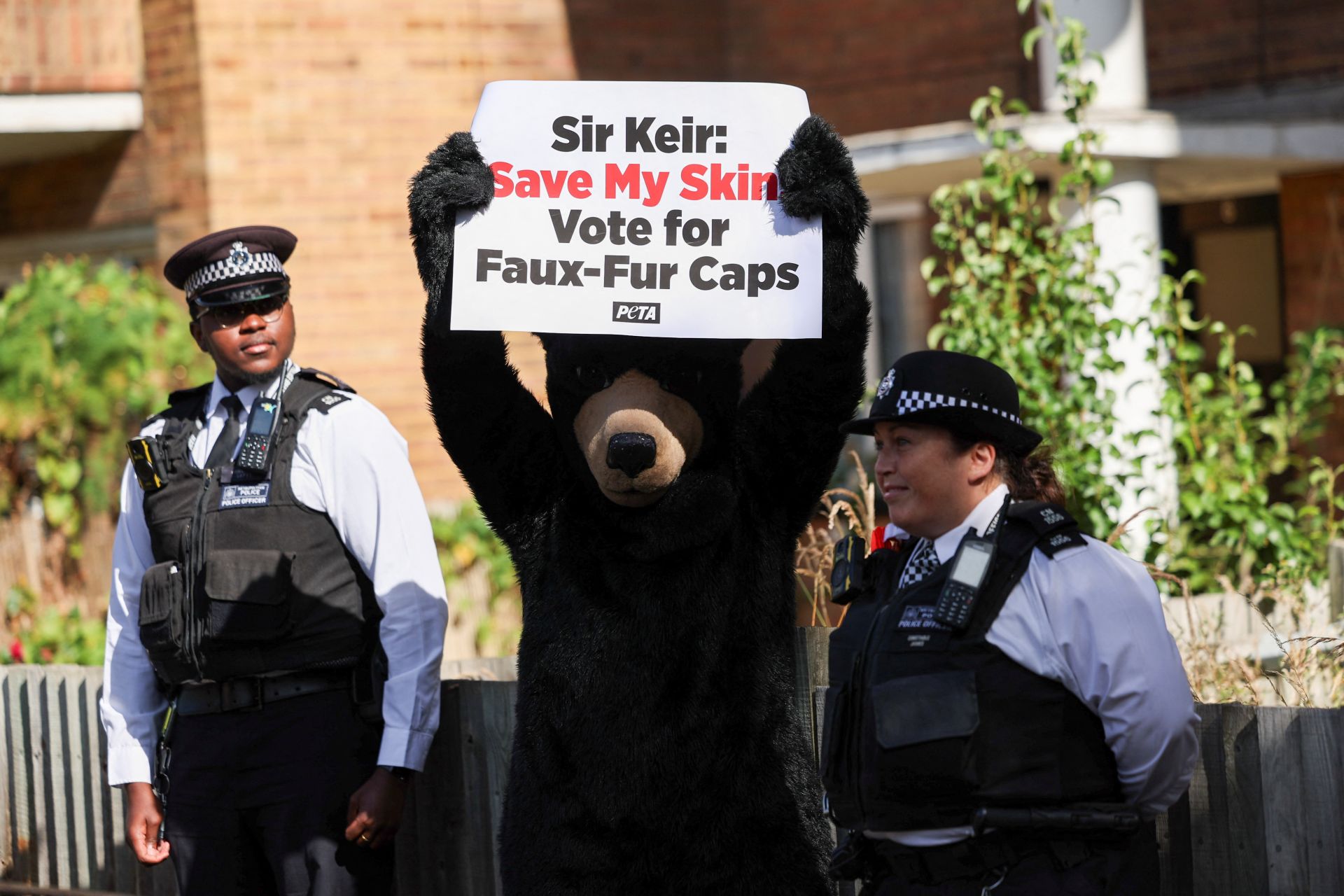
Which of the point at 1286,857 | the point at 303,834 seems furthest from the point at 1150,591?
the point at 303,834

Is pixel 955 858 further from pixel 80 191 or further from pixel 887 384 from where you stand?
pixel 80 191

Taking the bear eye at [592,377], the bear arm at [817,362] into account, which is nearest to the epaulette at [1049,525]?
the bear arm at [817,362]

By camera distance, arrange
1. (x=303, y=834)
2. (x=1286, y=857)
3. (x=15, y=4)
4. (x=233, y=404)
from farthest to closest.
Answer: (x=15, y=4)
(x=233, y=404)
(x=303, y=834)
(x=1286, y=857)

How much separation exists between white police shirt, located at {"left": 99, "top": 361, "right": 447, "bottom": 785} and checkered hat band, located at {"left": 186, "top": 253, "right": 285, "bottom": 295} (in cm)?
23

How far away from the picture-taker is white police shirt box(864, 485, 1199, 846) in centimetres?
253

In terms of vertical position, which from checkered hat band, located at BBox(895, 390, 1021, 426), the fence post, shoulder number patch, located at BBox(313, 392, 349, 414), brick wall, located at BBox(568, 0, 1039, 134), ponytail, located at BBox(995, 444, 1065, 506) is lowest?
the fence post

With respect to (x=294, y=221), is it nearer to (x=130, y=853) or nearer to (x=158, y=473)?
(x=130, y=853)

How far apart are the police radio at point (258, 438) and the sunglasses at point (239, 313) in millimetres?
209

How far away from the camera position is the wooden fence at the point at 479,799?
300cm

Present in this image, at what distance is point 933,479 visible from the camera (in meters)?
2.73

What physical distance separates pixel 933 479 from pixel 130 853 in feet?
10.3

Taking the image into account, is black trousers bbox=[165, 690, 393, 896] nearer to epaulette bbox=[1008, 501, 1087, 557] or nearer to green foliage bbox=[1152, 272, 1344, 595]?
epaulette bbox=[1008, 501, 1087, 557]

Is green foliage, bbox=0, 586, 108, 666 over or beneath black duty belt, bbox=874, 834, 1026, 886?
over

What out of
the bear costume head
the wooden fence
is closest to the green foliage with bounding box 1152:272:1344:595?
the wooden fence
